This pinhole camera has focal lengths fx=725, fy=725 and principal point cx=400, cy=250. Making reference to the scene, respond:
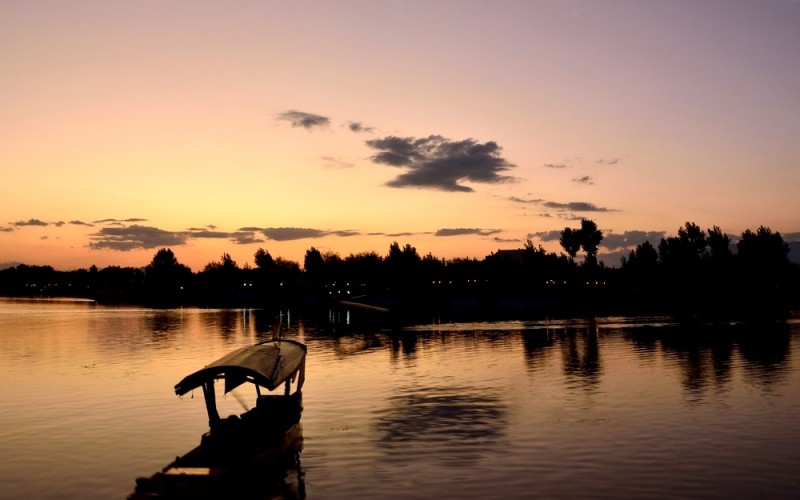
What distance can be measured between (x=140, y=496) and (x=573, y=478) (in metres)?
16.0

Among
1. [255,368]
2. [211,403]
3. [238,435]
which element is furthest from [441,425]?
[238,435]

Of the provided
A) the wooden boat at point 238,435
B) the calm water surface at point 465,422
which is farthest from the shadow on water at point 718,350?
the wooden boat at point 238,435

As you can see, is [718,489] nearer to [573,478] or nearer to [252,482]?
[573,478]

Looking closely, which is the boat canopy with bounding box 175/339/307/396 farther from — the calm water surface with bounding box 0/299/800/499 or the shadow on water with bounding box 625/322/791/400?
the shadow on water with bounding box 625/322/791/400

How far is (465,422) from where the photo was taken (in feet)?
132

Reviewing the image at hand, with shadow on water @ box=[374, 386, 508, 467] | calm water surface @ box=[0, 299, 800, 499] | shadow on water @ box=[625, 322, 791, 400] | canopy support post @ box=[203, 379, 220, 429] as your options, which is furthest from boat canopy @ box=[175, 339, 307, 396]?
shadow on water @ box=[625, 322, 791, 400]

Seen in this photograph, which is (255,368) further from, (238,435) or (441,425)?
(441,425)

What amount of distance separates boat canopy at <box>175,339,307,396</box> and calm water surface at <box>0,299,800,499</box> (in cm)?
389

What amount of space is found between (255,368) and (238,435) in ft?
11.3

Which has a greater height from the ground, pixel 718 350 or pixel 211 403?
pixel 211 403

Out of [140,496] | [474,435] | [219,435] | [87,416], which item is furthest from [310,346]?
[140,496]

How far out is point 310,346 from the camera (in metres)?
93.4

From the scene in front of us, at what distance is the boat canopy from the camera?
3020 centimetres

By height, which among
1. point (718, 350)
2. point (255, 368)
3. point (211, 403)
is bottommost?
point (718, 350)
